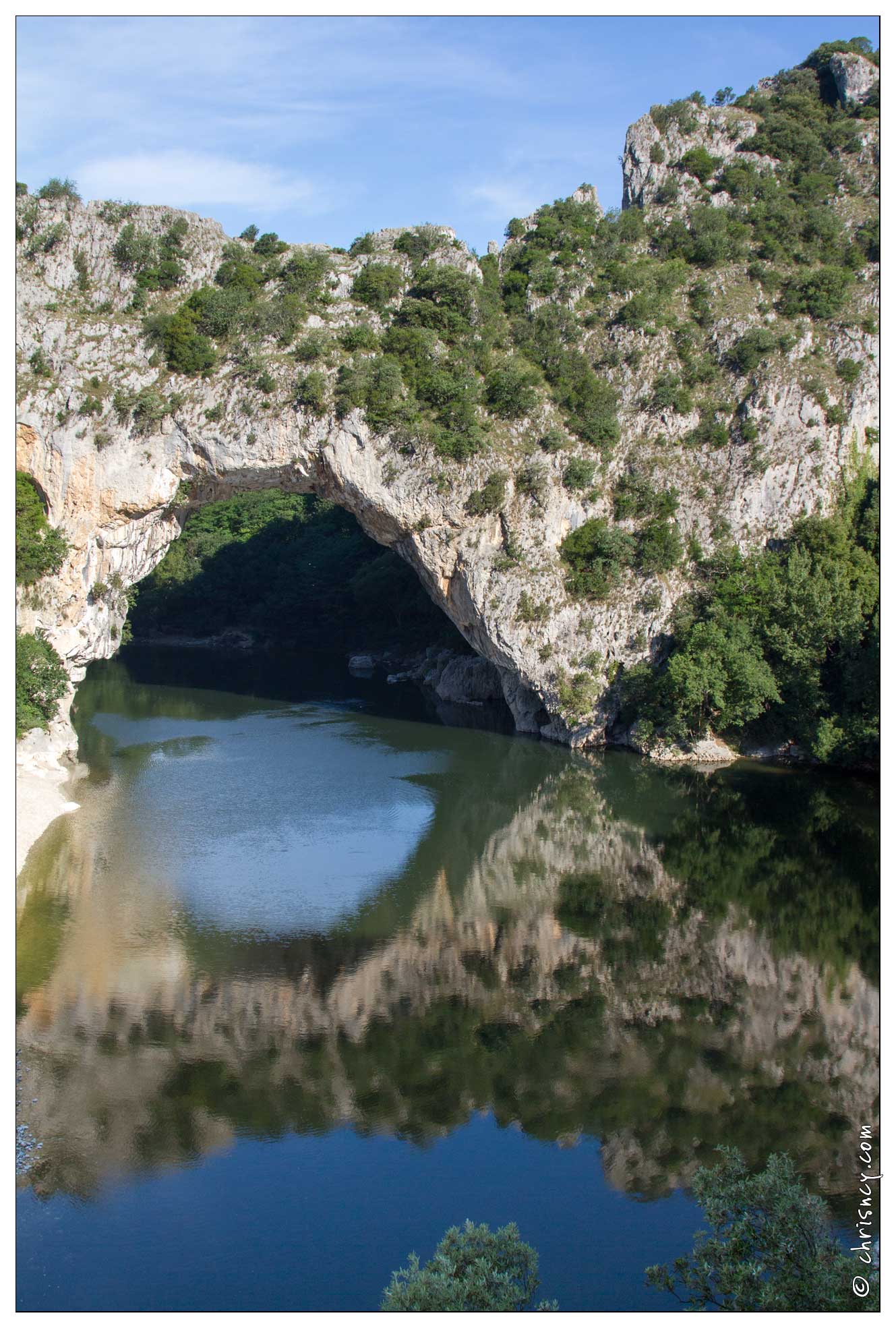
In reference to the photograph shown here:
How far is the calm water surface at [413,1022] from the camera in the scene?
14.1m

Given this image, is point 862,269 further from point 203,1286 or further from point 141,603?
point 141,603

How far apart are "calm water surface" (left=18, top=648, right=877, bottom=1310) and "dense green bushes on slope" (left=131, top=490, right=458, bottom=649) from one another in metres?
40.4

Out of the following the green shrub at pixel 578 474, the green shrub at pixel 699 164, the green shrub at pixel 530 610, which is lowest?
the green shrub at pixel 530 610

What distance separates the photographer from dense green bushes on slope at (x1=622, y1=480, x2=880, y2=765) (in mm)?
36375

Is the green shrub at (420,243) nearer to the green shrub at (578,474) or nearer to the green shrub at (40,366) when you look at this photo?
the green shrub at (578,474)

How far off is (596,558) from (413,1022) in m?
25.6

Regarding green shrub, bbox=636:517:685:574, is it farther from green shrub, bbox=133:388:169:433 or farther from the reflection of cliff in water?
green shrub, bbox=133:388:169:433

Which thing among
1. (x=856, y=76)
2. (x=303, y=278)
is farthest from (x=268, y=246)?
(x=856, y=76)

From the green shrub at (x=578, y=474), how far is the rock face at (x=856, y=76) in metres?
27.0

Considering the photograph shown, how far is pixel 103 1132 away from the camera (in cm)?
1606

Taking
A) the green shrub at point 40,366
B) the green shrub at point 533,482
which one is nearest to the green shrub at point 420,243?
the green shrub at point 533,482

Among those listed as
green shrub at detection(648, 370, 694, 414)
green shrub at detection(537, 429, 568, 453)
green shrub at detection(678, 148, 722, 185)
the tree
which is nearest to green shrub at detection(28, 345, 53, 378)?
green shrub at detection(537, 429, 568, 453)

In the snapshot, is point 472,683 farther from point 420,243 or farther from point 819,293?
point 819,293
